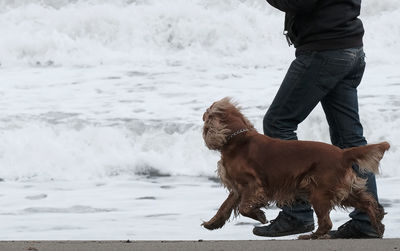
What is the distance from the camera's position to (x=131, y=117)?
1039 cm

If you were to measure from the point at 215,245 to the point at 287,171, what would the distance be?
0.54m

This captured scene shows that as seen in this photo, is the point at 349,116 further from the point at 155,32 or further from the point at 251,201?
the point at 155,32

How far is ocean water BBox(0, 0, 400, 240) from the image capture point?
629 cm

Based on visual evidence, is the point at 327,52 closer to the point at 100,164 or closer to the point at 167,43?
the point at 100,164

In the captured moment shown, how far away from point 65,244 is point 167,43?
1117 centimetres

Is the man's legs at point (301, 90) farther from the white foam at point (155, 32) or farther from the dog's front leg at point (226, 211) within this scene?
the white foam at point (155, 32)

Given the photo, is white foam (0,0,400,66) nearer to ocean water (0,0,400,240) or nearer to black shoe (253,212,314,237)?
ocean water (0,0,400,240)

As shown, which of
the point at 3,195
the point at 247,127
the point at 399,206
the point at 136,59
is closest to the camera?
the point at 247,127

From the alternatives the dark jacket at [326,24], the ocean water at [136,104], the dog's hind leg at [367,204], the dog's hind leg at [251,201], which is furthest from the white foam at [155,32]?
the dog's hind leg at [251,201]

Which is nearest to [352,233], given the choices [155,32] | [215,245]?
[215,245]

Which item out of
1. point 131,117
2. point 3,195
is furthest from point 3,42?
point 3,195

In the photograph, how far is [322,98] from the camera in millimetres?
4191

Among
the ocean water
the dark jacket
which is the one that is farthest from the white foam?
the dark jacket

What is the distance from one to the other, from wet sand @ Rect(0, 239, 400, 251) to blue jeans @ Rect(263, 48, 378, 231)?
51cm
